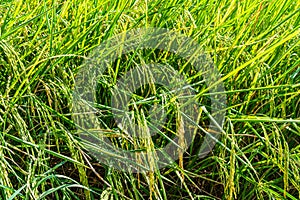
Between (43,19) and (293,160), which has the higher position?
(43,19)

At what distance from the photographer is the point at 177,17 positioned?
140 cm

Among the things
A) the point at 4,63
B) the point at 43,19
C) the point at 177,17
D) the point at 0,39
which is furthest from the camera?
the point at 177,17

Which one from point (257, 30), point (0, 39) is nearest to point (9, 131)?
point (0, 39)

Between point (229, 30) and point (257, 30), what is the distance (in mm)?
86

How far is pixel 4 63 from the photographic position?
3.91 feet

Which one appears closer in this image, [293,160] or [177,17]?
[293,160]

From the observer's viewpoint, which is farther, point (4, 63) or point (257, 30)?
point (257, 30)

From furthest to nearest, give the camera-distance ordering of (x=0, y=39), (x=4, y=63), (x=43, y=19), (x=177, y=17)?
(x=177, y=17) < (x=43, y=19) < (x=4, y=63) < (x=0, y=39)

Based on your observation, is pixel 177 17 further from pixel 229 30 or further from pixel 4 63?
pixel 4 63

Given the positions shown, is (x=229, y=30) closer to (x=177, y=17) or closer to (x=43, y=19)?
(x=177, y=17)

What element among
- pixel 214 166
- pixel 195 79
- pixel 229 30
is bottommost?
pixel 214 166

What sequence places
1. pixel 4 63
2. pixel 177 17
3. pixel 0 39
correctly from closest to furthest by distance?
1. pixel 0 39
2. pixel 4 63
3. pixel 177 17

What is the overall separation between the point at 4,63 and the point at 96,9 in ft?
0.88

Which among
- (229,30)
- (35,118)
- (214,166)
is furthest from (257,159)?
(35,118)
